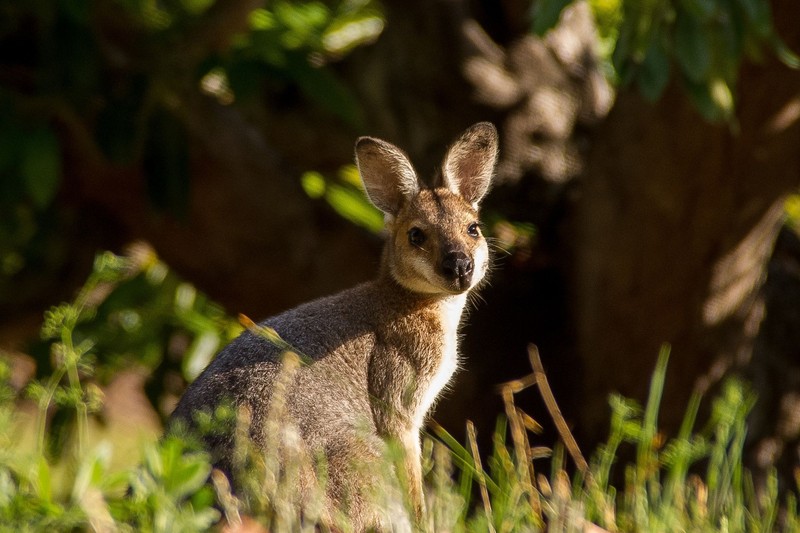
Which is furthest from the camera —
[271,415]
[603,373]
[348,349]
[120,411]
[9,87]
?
[120,411]

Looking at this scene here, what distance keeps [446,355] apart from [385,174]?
1.02m

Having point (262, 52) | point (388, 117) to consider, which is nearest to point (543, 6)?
point (262, 52)

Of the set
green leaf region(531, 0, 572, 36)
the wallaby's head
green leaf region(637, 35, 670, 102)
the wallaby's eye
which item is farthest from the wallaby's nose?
green leaf region(637, 35, 670, 102)

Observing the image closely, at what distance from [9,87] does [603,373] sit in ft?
14.6

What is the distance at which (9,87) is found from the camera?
7.30 m

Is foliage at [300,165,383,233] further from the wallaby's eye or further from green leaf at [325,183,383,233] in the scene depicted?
the wallaby's eye

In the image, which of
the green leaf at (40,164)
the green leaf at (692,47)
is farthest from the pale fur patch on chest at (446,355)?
the green leaf at (40,164)

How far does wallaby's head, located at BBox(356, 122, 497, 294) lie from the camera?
18.1 ft

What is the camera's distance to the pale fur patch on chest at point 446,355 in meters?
5.29

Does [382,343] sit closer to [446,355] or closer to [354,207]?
[446,355]

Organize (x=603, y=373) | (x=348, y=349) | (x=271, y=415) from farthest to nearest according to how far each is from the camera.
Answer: (x=603, y=373)
(x=348, y=349)
(x=271, y=415)

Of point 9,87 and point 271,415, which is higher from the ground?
point 271,415

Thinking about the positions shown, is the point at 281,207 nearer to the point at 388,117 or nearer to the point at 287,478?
the point at 388,117

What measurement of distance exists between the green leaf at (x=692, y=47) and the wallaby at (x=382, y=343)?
1.04 metres
